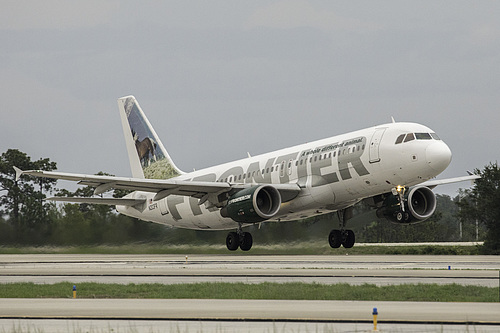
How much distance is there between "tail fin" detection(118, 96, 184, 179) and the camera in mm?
52094

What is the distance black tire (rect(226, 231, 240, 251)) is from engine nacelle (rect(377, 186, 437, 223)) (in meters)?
7.67

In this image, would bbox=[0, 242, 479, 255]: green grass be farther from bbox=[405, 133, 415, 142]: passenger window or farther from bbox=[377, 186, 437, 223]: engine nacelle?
bbox=[405, 133, 415, 142]: passenger window

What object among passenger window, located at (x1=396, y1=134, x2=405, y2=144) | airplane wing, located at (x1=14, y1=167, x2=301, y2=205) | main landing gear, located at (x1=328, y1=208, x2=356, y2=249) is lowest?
main landing gear, located at (x1=328, y1=208, x2=356, y2=249)

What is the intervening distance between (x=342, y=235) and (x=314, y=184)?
4.36 meters

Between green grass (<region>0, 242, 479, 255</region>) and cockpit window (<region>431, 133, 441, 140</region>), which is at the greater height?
cockpit window (<region>431, 133, 441, 140</region>)

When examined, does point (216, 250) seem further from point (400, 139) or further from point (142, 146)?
point (400, 139)

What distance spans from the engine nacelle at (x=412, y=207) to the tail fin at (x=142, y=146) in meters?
16.2

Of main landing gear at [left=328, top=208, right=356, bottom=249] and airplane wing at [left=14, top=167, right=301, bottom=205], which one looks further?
main landing gear at [left=328, top=208, right=356, bottom=249]

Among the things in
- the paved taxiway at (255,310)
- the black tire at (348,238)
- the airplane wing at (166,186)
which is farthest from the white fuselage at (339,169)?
the paved taxiway at (255,310)

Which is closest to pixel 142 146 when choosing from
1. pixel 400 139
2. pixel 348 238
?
pixel 348 238

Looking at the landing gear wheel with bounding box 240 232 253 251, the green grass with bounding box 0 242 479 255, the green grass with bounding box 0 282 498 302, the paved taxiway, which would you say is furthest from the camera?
the landing gear wheel with bounding box 240 232 253 251

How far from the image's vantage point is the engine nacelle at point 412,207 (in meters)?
39.0

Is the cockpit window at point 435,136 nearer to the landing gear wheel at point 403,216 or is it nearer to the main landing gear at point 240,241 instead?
the landing gear wheel at point 403,216

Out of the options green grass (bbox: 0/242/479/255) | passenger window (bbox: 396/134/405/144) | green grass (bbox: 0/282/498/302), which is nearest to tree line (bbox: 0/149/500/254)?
green grass (bbox: 0/242/479/255)
